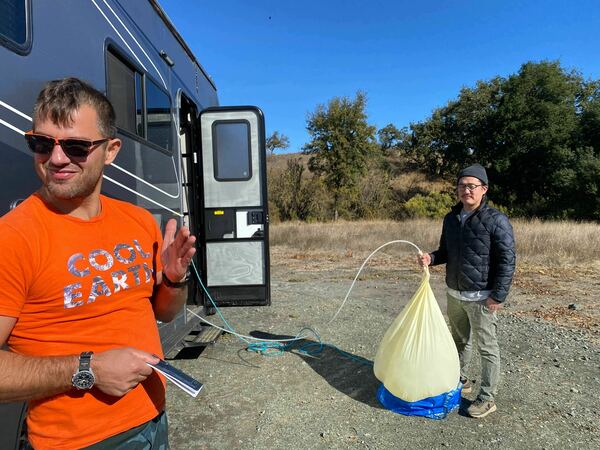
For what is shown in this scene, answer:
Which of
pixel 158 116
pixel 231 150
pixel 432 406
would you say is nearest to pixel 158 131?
pixel 158 116

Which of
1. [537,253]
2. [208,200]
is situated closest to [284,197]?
[537,253]

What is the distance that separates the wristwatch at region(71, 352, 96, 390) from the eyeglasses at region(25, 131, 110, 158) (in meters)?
0.59

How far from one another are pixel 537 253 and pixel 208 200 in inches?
408

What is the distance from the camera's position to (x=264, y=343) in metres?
5.11

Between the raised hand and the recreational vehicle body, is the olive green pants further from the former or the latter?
the raised hand

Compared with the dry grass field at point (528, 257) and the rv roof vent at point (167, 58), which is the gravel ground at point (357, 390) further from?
the rv roof vent at point (167, 58)

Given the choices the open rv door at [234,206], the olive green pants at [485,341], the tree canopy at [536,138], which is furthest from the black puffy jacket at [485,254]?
the tree canopy at [536,138]

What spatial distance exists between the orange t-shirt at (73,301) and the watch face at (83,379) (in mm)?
100

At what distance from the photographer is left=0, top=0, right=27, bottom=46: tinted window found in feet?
5.53

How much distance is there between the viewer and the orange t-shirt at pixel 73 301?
3.69 ft

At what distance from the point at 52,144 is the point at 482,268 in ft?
10.2

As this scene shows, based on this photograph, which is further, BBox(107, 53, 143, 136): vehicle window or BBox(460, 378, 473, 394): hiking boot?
BBox(460, 378, 473, 394): hiking boot

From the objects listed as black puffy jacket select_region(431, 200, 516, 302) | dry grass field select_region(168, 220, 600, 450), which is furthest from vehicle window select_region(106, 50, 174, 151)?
black puffy jacket select_region(431, 200, 516, 302)

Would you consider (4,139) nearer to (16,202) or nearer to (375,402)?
(16,202)
